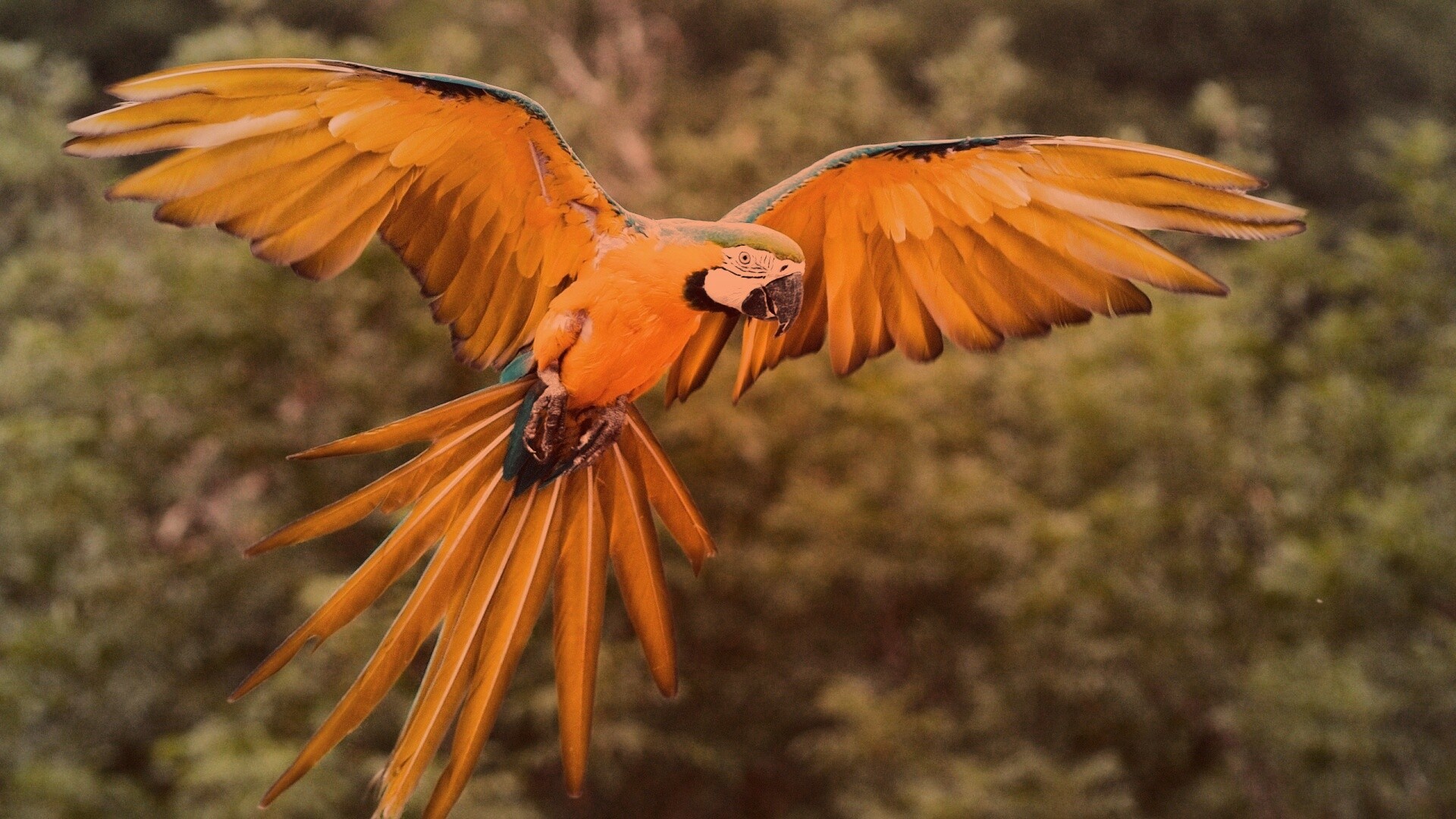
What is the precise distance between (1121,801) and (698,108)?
324cm

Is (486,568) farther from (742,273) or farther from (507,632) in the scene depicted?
(742,273)

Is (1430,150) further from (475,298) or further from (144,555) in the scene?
(144,555)

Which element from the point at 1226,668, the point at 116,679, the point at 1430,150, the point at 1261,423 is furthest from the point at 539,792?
the point at 1430,150

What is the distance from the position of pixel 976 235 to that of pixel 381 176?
0.48 meters

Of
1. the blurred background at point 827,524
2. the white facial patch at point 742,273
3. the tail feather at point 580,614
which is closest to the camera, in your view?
the white facial patch at point 742,273

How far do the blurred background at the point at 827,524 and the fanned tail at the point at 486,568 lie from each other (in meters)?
2.26

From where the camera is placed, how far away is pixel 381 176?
950mm

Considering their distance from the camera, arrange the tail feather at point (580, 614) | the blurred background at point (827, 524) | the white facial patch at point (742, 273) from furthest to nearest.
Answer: the blurred background at point (827, 524) < the tail feather at point (580, 614) < the white facial patch at point (742, 273)

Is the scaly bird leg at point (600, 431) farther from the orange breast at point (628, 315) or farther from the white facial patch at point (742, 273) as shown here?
the white facial patch at point (742, 273)

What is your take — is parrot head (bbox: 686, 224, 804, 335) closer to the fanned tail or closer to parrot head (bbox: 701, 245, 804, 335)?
parrot head (bbox: 701, 245, 804, 335)

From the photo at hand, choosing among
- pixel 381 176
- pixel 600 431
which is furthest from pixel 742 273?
pixel 381 176

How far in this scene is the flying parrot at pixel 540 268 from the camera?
0.88 meters

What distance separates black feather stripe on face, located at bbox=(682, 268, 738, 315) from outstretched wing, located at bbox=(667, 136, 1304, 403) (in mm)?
91

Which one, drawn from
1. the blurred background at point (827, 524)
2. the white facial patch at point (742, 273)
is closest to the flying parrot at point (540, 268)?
the white facial patch at point (742, 273)
